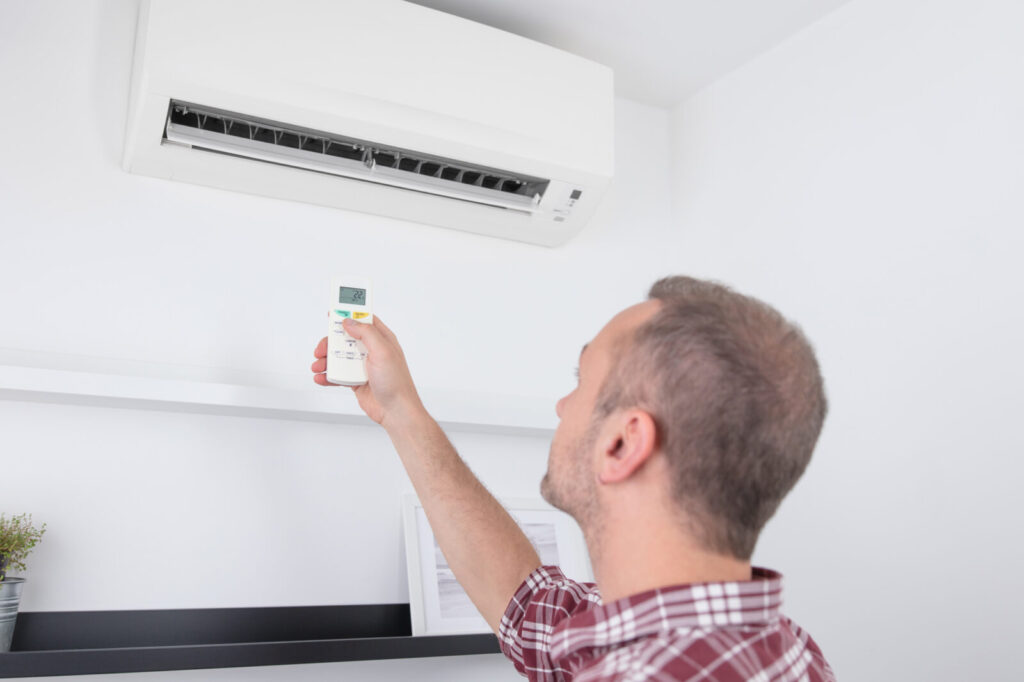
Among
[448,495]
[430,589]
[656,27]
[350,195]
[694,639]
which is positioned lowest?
[430,589]

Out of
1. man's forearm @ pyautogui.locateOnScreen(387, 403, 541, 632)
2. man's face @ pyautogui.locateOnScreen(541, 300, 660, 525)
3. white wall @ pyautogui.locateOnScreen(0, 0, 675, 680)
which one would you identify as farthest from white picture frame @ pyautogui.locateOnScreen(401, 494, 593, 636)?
man's face @ pyautogui.locateOnScreen(541, 300, 660, 525)

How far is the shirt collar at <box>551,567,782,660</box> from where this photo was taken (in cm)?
80

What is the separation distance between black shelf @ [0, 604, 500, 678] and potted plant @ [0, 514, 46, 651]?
0.06 m

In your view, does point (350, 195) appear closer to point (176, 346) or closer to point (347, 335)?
point (176, 346)

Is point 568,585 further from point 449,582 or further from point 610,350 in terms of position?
point 449,582

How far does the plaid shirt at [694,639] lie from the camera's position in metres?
0.76

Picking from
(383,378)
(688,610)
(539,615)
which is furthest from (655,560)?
(383,378)

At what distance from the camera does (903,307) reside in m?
1.74

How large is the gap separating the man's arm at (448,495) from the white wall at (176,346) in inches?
16.9

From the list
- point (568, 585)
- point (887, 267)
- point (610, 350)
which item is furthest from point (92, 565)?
point (887, 267)

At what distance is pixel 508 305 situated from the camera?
6.92ft

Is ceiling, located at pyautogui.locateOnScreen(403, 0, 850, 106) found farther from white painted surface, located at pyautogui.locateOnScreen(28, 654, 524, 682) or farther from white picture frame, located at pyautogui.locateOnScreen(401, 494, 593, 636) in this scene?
white painted surface, located at pyautogui.locateOnScreen(28, 654, 524, 682)

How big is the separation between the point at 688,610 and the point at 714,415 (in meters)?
0.19

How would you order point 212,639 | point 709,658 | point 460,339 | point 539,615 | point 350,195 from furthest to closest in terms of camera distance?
point 460,339 < point 350,195 < point 212,639 < point 539,615 < point 709,658
